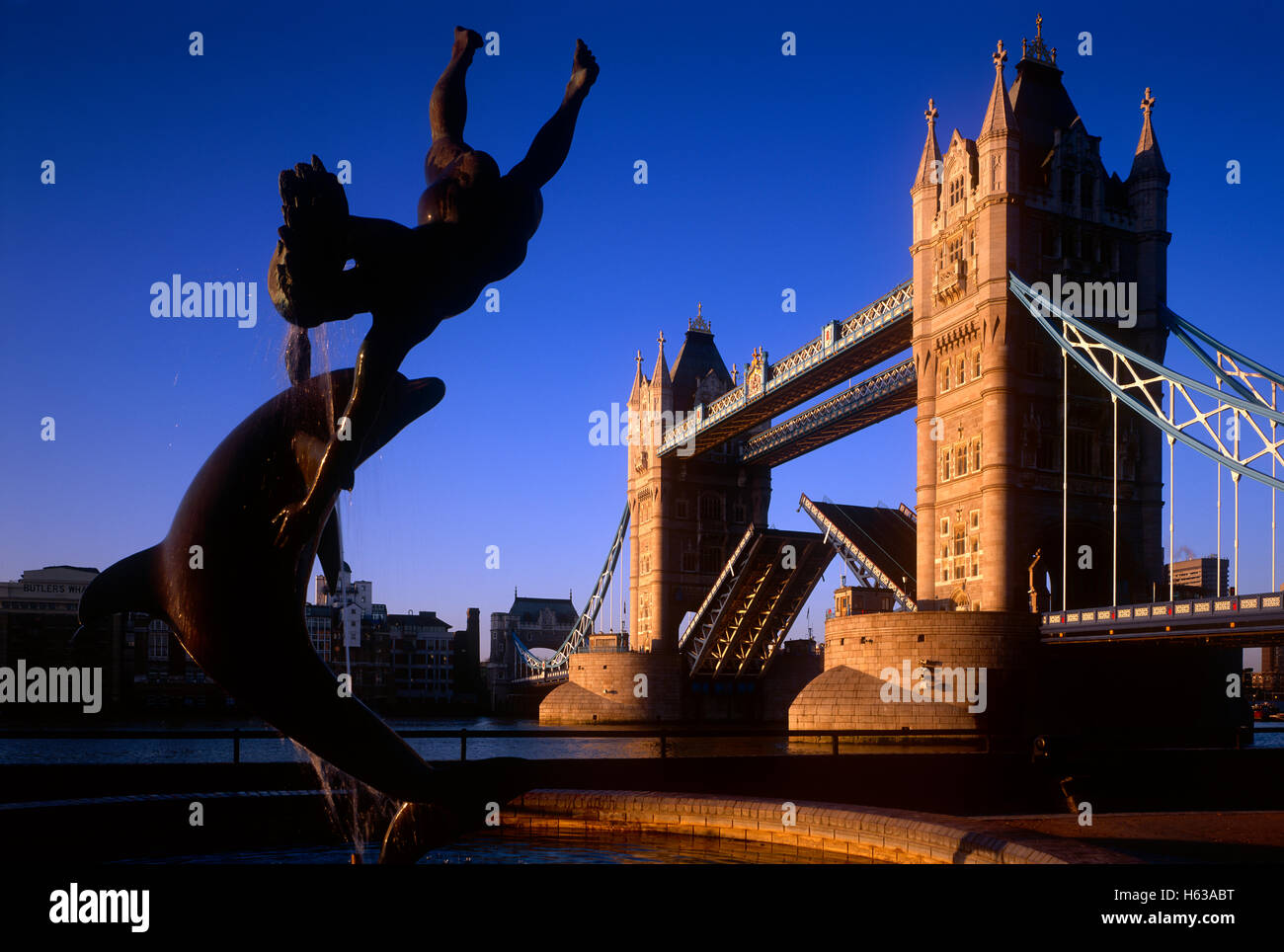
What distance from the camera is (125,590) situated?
271 inches

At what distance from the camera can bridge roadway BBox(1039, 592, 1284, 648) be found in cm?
2836

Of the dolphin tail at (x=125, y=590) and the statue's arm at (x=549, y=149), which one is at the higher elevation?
the statue's arm at (x=549, y=149)

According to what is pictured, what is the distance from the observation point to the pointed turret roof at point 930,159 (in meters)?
45.1

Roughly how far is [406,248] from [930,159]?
41.9m

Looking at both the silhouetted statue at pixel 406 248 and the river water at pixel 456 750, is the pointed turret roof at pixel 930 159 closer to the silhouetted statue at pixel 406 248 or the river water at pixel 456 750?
the river water at pixel 456 750

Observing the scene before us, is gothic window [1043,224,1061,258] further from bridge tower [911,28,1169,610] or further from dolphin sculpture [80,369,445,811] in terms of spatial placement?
dolphin sculpture [80,369,445,811]

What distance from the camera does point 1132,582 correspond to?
41.0 meters

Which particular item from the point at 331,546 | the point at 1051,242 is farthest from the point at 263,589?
the point at 1051,242

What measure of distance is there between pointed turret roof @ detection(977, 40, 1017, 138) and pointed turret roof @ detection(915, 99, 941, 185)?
3.28 metres

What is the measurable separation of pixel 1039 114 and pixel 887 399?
15351 millimetres

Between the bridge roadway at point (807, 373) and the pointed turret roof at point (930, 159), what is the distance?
414 cm
